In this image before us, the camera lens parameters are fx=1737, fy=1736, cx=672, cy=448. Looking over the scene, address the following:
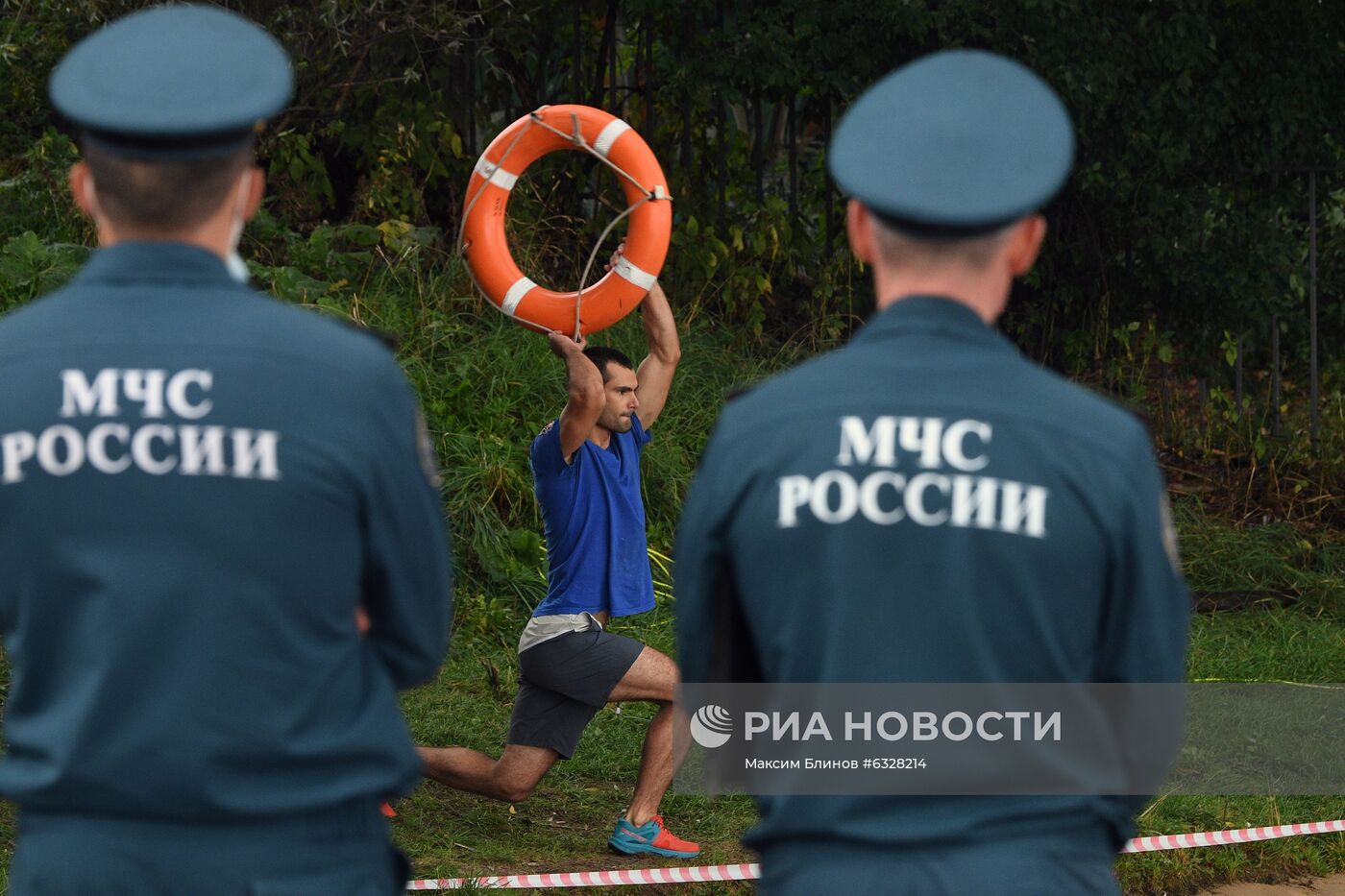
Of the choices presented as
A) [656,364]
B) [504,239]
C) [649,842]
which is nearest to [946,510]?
[649,842]

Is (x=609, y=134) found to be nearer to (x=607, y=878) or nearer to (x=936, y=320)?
(x=607, y=878)

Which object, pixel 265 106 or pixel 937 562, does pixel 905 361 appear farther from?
Result: pixel 265 106

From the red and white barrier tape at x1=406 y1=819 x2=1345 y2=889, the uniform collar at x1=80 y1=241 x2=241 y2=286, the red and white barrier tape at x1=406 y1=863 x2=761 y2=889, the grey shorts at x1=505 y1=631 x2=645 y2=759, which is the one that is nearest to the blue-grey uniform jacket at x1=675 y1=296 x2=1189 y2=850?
the uniform collar at x1=80 y1=241 x2=241 y2=286

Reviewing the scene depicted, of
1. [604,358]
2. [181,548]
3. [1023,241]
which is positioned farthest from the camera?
[604,358]

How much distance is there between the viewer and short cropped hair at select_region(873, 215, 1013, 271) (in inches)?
85.7

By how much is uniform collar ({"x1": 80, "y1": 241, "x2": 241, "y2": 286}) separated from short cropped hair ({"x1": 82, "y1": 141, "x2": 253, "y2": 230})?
3cm

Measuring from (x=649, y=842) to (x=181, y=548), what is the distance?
3738 mm

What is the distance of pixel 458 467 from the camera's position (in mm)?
8578

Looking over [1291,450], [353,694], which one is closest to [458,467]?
[1291,450]

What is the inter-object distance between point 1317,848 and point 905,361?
4261 millimetres

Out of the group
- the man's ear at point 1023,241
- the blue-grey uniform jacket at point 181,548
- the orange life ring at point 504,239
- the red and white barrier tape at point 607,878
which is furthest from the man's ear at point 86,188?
the orange life ring at point 504,239

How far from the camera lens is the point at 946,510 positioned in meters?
2.11

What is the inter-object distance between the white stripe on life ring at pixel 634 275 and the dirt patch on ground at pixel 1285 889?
273 centimetres

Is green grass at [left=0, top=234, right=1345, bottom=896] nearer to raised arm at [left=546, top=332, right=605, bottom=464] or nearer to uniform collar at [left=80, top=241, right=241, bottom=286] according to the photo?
raised arm at [left=546, top=332, right=605, bottom=464]
